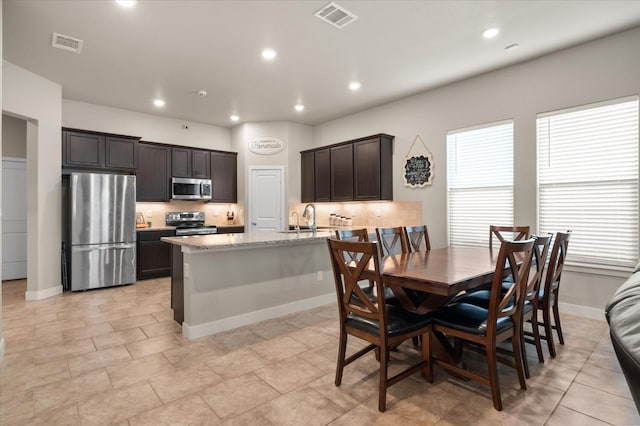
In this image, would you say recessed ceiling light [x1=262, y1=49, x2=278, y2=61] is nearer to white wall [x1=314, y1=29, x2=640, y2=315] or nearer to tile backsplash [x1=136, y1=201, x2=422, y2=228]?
white wall [x1=314, y1=29, x2=640, y2=315]

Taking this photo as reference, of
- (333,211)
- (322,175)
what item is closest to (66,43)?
(322,175)

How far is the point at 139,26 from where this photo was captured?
3.36 meters

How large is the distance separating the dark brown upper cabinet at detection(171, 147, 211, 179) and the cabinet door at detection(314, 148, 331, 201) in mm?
2269

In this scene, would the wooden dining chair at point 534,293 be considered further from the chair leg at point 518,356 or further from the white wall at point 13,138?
the white wall at point 13,138

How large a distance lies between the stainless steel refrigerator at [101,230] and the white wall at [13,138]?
1.90 meters

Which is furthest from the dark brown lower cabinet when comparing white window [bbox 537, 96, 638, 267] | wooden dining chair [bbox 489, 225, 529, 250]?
white window [bbox 537, 96, 638, 267]

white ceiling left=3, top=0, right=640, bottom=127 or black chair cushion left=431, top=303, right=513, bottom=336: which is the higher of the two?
white ceiling left=3, top=0, right=640, bottom=127

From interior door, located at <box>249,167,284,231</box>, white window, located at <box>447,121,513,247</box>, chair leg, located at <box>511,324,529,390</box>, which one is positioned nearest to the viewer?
chair leg, located at <box>511,324,529,390</box>

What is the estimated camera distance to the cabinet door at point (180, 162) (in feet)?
21.5

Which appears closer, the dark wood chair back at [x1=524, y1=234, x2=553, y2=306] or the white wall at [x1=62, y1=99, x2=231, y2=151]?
the dark wood chair back at [x1=524, y1=234, x2=553, y2=306]

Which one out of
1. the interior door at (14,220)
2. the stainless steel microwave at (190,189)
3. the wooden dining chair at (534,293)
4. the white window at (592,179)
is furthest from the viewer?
the stainless steel microwave at (190,189)

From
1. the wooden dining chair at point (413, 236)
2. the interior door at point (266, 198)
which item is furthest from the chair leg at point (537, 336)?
the interior door at point (266, 198)

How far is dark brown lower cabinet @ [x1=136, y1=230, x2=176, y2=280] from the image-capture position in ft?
19.3

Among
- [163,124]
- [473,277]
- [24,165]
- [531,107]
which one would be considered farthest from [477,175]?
[24,165]
